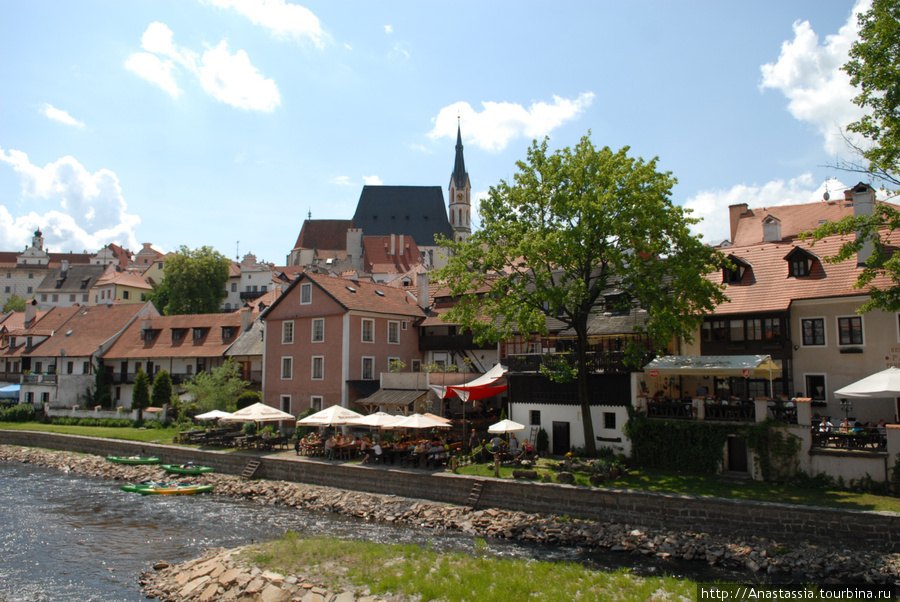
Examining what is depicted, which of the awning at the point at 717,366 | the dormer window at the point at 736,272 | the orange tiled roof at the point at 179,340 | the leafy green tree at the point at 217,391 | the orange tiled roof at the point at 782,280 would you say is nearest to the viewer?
the awning at the point at 717,366

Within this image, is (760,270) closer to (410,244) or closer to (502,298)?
(502,298)

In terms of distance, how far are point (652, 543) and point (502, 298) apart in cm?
1104

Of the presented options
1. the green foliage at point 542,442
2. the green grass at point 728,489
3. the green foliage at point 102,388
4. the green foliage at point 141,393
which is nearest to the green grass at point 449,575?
the green grass at point 728,489

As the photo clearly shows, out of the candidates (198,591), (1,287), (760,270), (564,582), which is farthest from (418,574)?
(1,287)

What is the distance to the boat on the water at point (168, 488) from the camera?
29234mm

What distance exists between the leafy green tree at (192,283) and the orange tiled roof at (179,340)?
59.7ft

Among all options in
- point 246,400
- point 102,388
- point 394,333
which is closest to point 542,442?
point 394,333

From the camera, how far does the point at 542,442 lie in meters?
29.7

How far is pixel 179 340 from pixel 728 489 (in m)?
44.5

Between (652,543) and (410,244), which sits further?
(410,244)

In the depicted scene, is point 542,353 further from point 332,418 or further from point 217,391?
point 217,391

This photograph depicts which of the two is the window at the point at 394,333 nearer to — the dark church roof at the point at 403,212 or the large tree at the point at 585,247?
the large tree at the point at 585,247

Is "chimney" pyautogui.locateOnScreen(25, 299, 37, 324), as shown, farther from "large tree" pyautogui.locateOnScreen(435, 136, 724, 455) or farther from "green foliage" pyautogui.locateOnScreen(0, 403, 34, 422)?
"large tree" pyautogui.locateOnScreen(435, 136, 724, 455)

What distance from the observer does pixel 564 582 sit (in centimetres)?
1568
